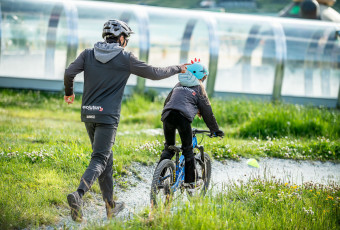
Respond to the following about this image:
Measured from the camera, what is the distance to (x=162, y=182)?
4594mm

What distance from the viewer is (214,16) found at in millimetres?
13500

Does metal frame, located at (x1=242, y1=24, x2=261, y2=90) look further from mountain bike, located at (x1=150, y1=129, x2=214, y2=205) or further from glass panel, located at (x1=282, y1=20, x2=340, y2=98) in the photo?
mountain bike, located at (x1=150, y1=129, x2=214, y2=205)

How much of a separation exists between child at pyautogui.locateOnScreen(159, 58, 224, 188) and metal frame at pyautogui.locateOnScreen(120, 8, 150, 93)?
741 cm

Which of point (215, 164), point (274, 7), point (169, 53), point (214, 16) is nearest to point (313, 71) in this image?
point (214, 16)

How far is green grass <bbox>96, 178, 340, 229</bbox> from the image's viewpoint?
414 cm

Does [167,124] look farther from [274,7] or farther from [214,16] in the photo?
[274,7]

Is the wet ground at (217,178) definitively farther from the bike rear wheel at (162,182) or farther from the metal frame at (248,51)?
the metal frame at (248,51)

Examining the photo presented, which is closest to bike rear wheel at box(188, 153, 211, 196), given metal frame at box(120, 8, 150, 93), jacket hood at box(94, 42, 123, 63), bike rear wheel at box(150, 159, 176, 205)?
bike rear wheel at box(150, 159, 176, 205)

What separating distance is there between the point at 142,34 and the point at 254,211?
8.61 m

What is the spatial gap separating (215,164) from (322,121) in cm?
356

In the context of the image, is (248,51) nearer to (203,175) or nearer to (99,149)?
(203,175)

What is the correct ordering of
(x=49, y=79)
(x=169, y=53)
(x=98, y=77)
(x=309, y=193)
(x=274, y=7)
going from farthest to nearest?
(x=274, y=7), (x=169, y=53), (x=49, y=79), (x=309, y=193), (x=98, y=77)

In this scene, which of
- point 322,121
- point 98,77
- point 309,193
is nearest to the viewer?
point 98,77

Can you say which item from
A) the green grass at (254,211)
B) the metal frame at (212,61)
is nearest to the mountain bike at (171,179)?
the green grass at (254,211)
